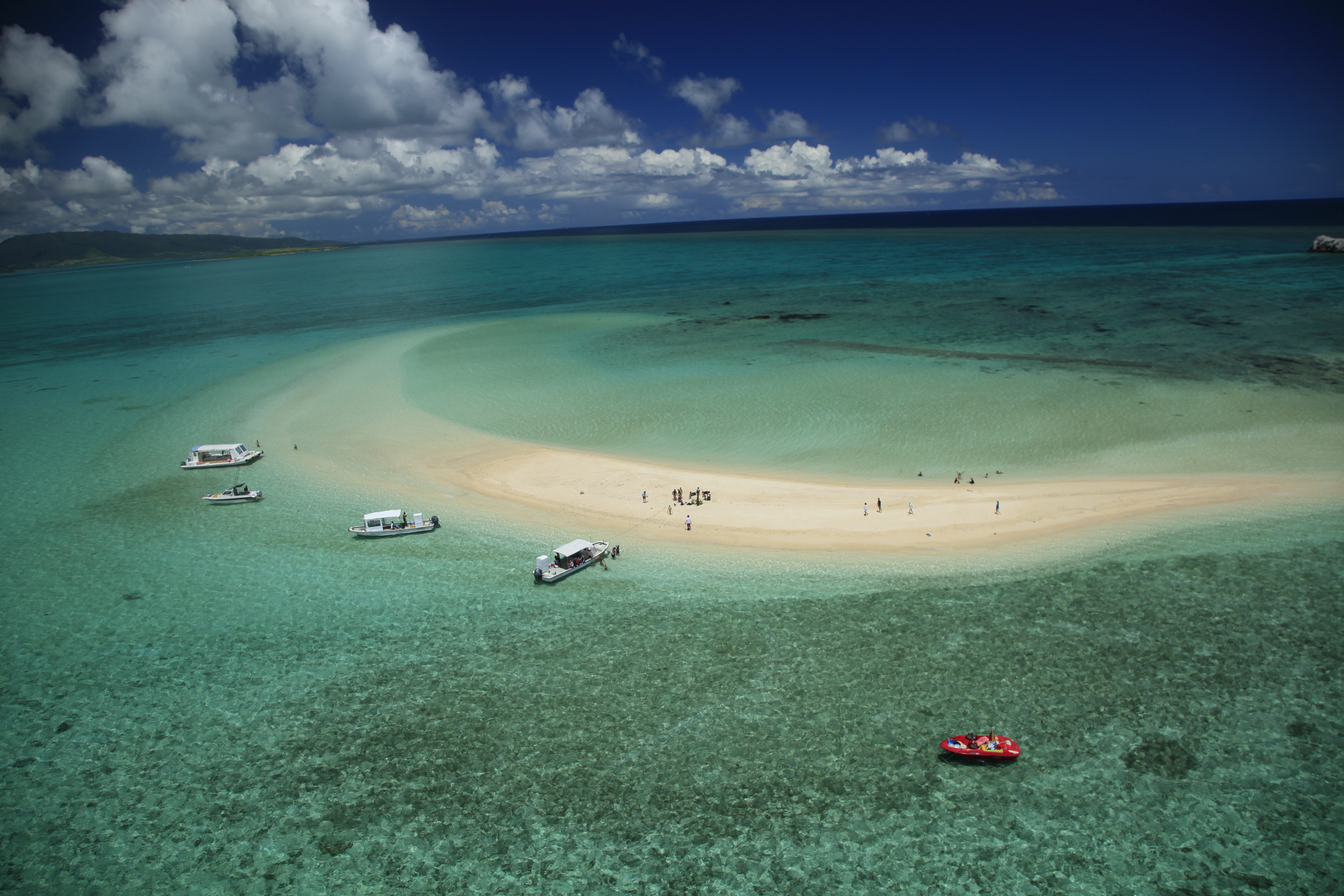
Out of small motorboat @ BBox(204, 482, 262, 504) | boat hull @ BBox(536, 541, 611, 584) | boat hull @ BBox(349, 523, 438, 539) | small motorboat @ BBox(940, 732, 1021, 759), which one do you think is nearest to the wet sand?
boat hull @ BBox(536, 541, 611, 584)

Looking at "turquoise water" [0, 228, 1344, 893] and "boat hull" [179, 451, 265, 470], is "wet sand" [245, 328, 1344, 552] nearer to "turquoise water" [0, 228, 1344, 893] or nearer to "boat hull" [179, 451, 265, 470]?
"turquoise water" [0, 228, 1344, 893]

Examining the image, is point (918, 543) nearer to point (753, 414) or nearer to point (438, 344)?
point (753, 414)

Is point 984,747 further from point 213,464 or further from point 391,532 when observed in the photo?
point 213,464

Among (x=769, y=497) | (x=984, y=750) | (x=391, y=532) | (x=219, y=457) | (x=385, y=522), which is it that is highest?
(x=219, y=457)

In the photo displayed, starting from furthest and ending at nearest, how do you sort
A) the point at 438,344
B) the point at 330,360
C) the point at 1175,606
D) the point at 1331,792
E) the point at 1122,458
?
the point at 438,344, the point at 330,360, the point at 1122,458, the point at 1175,606, the point at 1331,792

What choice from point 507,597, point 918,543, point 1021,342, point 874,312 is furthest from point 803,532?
Answer: point 874,312

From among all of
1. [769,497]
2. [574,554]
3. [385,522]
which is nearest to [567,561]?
[574,554]

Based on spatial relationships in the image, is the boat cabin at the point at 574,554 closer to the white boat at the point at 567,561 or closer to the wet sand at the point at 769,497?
the white boat at the point at 567,561
